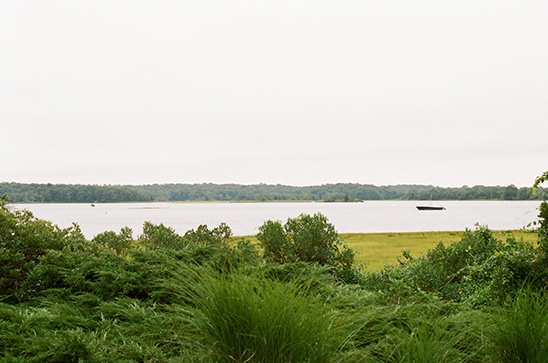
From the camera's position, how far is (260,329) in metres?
2.51

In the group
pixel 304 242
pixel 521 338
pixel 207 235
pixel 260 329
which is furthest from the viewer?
pixel 207 235

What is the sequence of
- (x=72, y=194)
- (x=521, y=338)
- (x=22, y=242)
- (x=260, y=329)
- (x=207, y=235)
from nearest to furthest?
(x=260, y=329), (x=521, y=338), (x=22, y=242), (x=207, y=235), (x=72, y=194)

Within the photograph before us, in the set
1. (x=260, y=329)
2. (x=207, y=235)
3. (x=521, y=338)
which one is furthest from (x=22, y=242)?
(x=521, y=338)

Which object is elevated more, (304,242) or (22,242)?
(22,242)

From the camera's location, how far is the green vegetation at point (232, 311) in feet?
8.36

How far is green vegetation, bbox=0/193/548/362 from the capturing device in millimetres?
2549

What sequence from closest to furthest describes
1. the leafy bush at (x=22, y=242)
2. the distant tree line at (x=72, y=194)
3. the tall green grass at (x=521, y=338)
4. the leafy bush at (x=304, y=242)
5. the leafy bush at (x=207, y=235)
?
1. the tall green grass at (x=521, y=338)
2. the leafy bush at (x=22, y=242)
3. the leafy bush at (x=304, y=242)
4. the leafy bush at (x=207, y=235)
5. the distant tree line at (x=72, y=194)

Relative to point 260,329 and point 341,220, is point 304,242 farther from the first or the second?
point 341,220

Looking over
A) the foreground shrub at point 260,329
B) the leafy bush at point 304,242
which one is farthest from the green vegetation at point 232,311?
the leafy bush at point 304,242

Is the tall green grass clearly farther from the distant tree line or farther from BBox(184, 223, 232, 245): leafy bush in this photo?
the distant tree line

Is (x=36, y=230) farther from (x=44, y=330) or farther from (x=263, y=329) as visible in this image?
(x=263, y=329)

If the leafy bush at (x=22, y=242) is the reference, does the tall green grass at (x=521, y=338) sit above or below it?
below

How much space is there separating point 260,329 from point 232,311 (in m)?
0.20

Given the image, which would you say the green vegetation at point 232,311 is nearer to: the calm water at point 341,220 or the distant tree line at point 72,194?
the calm water at point 341,220
